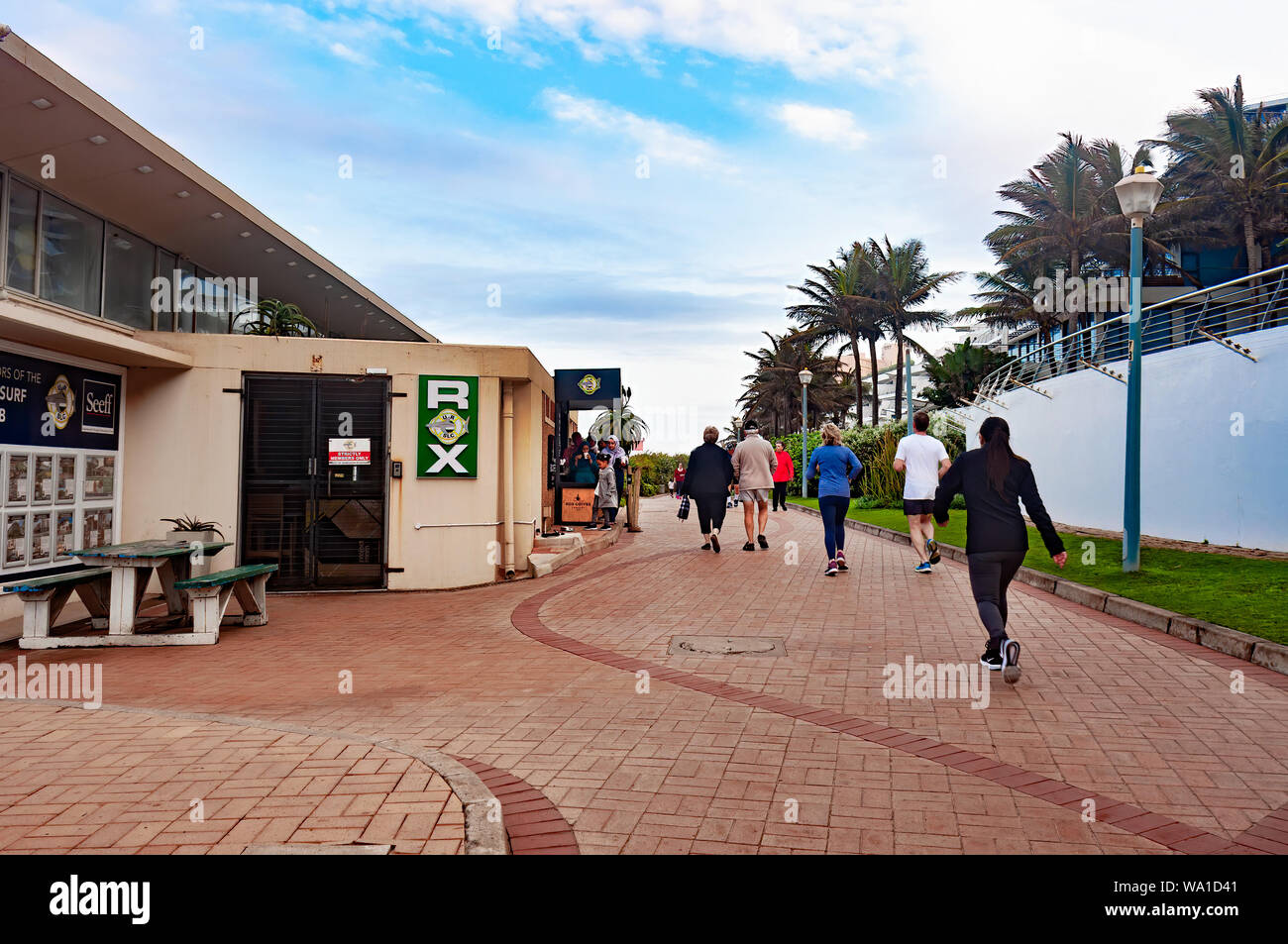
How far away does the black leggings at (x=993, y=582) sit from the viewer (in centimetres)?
648

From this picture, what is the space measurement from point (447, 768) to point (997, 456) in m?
4.32

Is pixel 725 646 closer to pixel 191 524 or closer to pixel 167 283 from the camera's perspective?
pixel 191 524

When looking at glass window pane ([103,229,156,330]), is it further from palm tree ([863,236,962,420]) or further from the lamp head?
palm tree ([863,236,962,420])

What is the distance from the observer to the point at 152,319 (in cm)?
1210

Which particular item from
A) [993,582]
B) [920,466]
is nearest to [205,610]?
[993,582]

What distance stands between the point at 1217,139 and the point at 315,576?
4321 cm

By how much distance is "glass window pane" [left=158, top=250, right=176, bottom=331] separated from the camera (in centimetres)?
1230

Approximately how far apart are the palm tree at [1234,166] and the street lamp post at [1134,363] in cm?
3157

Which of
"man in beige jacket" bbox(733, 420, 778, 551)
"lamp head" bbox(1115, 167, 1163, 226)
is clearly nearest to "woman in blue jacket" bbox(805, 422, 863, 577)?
"man in beige jacket" bbox(733, 420, 778, 551)

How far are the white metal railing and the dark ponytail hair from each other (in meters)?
8.02

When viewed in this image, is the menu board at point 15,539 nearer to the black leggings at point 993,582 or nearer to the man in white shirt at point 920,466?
the black leggings at point 993,582
